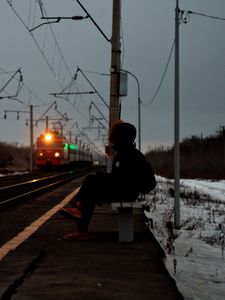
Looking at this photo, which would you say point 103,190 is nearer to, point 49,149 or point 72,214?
point 72,214

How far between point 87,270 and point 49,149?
160ft

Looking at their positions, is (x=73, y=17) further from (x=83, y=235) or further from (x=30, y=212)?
(x=83, y=235)

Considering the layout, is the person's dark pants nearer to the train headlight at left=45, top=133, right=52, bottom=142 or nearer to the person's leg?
the person's leg

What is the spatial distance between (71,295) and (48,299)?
0.21m

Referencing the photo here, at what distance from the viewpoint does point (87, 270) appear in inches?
228

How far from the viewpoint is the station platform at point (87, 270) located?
4.84 m

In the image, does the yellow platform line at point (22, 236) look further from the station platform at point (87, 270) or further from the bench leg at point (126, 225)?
the bench leg at point (126, 225)

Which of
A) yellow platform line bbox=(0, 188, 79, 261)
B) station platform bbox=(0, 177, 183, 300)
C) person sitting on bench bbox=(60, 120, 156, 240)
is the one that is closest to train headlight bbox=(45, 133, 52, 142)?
yellow platform line bbox=(0, 188, 79, 261)

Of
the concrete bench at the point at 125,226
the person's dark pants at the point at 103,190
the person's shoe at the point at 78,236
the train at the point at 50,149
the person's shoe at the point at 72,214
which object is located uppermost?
the train at the point at 50,149

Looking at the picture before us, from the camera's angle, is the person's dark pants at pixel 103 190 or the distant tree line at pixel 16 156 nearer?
the person's dark pants at pixel 103 190

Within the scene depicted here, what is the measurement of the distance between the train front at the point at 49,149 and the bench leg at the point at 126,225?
46.4m

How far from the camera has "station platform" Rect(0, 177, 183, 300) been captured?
15.9 ft

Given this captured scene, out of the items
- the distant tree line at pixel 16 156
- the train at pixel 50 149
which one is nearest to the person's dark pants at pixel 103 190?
the train at pixel 50 149

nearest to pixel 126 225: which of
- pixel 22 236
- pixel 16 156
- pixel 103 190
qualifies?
pixel 103 190
